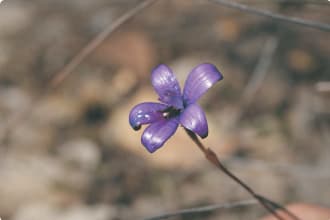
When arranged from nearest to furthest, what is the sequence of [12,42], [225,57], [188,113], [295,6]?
1. [188,113]
2. [295,6]
3. [225,57]
4. [12,42]

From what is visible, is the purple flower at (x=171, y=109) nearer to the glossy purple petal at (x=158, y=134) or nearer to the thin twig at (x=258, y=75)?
the glossy purple petal at (x=158, y=134)

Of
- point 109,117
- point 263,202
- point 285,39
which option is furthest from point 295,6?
point 263,202

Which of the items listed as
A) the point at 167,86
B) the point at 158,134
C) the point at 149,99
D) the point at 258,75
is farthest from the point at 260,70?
the point at 158,134

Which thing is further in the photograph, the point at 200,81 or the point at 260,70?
the point at 260,70

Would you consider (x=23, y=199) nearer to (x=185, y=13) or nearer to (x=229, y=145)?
(x=229, y=145)

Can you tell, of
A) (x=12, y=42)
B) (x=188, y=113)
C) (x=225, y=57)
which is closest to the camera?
(x=188, y=113)

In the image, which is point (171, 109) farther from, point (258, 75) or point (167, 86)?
point (258, 75)

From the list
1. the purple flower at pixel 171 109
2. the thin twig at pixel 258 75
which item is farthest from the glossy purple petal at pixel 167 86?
the thin twig at pixel 258 75

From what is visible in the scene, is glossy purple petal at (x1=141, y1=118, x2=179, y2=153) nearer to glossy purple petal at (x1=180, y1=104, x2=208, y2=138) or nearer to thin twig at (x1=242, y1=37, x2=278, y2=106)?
glossy purple petal at (x1=180, y1=104, x2=208, y2=138)
